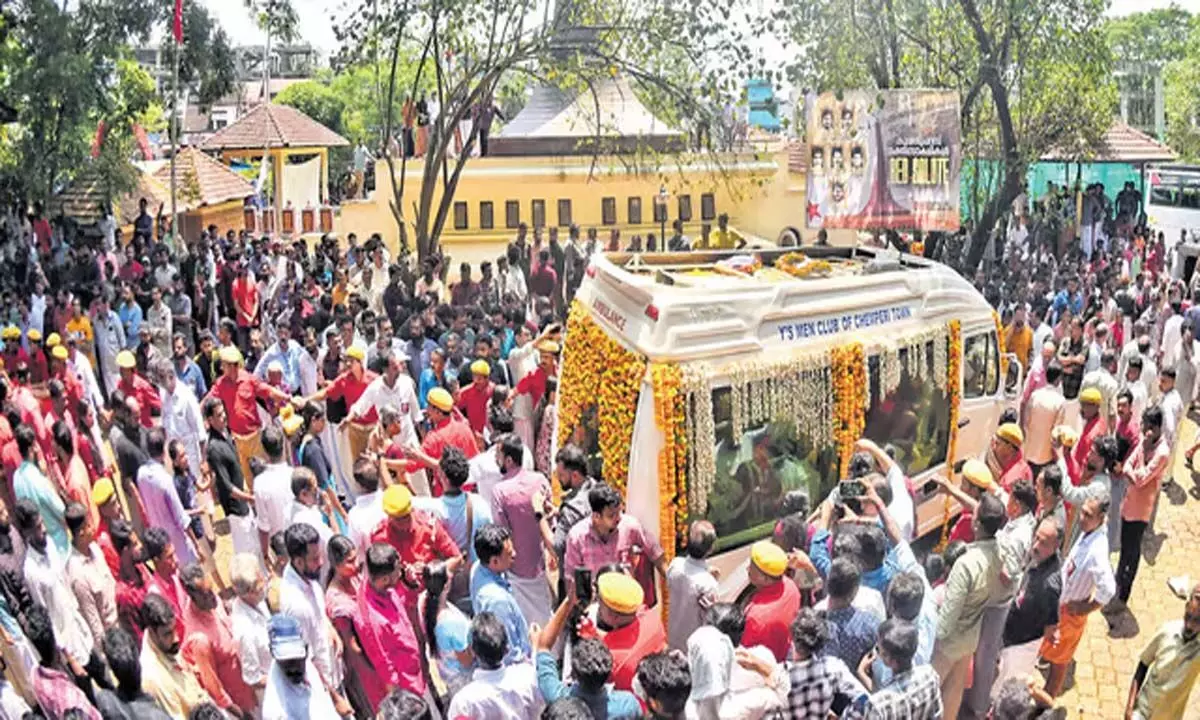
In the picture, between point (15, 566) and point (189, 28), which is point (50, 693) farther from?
point (189, 28)

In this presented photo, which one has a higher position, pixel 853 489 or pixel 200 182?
pixel 200 182

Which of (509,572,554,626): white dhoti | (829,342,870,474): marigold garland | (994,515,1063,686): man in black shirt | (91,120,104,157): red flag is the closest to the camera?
(994,515,1063,686): man in black shirt

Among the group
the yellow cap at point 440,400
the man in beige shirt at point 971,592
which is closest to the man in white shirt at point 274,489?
the yellow cap at point 440,400

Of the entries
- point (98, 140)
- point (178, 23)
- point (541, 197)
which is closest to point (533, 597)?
point (178, 23)

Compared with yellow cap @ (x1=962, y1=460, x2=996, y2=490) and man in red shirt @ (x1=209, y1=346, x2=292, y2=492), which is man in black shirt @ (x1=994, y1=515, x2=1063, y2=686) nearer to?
yellow cap @ (x1=962, y1=460, x2=996, y2=490)

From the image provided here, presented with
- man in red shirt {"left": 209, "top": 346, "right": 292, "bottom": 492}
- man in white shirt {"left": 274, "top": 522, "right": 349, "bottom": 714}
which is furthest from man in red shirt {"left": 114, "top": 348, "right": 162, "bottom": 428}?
man in white shirt {"left": 274, "top": 522, "right": 349, "bottom": 714}

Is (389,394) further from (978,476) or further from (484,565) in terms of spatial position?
(978,476)

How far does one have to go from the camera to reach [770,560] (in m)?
5.82

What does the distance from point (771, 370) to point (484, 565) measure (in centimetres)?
236

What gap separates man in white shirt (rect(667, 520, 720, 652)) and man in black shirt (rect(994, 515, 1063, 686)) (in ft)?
5.76

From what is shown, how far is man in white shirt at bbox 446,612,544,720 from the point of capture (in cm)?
492

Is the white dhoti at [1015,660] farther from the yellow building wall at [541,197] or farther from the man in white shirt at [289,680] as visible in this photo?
the yellow building wall at [541,197]

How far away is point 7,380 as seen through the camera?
34.6 feet

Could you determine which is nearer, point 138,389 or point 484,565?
point 484,565
